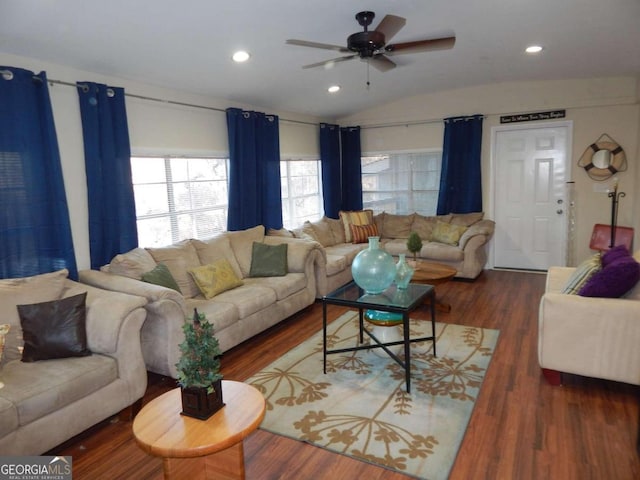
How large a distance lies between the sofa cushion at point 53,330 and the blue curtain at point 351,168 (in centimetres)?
A: 500

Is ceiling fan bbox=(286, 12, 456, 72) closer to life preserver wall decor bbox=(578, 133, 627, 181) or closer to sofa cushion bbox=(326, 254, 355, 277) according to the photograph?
sofa cushion bbox=(326, 254, 355, 277)

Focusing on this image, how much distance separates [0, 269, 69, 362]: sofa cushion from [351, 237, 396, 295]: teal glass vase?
205cm

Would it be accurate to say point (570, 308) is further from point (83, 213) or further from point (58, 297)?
point (83, 213)

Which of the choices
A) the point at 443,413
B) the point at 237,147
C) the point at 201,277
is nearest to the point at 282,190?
the point at 237,147

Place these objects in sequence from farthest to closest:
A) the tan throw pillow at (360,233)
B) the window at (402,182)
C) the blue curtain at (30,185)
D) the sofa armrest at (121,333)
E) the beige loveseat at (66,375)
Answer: the window at (402,182) < the tan throw pillow at (360,233) < the blue curtain at (30,185) < the sofa armrest at (121,333) < the beige loveseat at (66,375)

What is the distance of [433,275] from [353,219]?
2.28 meters

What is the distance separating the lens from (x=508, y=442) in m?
2.35

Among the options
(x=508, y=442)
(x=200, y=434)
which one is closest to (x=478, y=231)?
(x=508, y=442)

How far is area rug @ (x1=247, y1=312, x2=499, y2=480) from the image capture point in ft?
7.68

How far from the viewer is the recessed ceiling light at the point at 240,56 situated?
11.9 ft

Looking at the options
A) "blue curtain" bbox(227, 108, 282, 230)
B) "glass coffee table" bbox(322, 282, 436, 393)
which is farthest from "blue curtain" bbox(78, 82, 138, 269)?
"glass coffee table" bbox(322, 282, 436, 393)

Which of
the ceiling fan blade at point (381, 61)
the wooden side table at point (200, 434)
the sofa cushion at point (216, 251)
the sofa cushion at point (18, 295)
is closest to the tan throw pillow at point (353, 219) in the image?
the sofa cushion at point (216, 251)

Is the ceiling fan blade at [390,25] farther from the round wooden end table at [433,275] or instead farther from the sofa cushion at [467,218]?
the sofa cushion at [467,218]

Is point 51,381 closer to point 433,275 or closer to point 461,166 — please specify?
point 433,275
